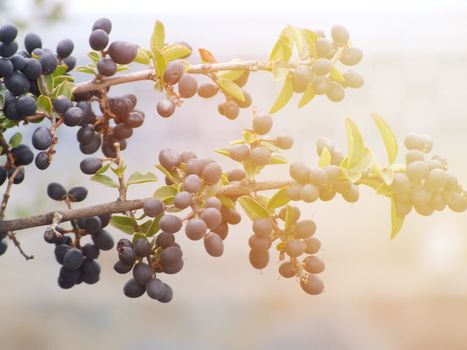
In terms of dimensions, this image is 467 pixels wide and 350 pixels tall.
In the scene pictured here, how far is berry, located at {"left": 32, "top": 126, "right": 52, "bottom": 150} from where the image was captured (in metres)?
0.65

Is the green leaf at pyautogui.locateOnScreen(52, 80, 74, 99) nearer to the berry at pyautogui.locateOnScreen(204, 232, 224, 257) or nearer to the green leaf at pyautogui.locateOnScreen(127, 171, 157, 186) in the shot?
the green leaf at pyautogui.locateOnScreen(127, 171, 157, 186)

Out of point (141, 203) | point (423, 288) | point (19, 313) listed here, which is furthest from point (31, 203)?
point (423, 288)

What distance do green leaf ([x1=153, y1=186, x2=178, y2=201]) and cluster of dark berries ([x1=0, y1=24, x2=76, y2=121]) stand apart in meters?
0.15

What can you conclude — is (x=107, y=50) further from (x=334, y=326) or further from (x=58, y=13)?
(x=334, y=326)

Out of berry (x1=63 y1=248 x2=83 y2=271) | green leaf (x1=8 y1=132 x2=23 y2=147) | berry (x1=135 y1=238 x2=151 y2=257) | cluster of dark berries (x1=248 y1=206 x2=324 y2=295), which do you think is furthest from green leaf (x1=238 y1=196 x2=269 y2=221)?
green leaf (x1=8 y1=132 x2=23 y2=147)

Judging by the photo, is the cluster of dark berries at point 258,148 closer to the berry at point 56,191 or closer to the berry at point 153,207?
the berry at point 153,207

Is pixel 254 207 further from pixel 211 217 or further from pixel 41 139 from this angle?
pixel 41 139

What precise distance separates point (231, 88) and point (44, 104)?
20 cm

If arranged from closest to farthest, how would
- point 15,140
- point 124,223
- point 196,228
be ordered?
1. point 196,228
2. point 124,223
3. point 15,140

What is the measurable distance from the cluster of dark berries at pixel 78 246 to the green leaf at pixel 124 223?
39 millimetres

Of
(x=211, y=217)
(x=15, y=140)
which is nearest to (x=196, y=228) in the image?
(x=211, y=217)

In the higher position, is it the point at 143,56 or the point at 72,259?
the point at 143,56

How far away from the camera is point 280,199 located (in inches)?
26.6

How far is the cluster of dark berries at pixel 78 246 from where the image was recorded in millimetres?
753
